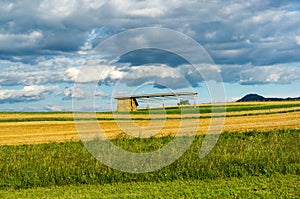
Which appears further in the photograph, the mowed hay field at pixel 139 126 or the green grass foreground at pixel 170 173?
the mowed hay field at pixel 139 126

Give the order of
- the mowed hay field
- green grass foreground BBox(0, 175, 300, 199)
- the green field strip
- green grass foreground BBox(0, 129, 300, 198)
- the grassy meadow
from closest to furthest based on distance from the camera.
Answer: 1. green grass foreground BBox(0, 175, 300, 199)
2. the grassy meadow
3. green grass foreground BBox(0, 129, 300, 198)
4. the green field strip
5. the mowed hay field

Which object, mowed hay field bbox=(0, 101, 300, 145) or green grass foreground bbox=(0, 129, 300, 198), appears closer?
green grass foreground bbox=(0, 129, 300, 198)

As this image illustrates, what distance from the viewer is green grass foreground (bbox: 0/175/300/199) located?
10.9 m

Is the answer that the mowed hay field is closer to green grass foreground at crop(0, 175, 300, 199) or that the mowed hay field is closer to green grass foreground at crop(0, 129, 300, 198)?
green grass foreground at crop(0, 129, 300, 198)

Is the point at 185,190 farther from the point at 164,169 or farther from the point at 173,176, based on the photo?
the point at 164,169

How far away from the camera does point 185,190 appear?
11.3m

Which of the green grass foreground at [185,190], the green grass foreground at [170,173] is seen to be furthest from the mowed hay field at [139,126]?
the green grass foreground at [185,190]

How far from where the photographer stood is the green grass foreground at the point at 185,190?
35.7 feet

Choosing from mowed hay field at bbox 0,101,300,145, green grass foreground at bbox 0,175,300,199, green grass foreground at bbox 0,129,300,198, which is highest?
mowed hay field at bbox 0,101,300,145

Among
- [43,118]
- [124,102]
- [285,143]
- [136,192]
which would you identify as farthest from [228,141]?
[43,118]

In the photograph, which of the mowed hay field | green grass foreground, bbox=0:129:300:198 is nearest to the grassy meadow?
green grass foreground, bbox=0:129:300:198

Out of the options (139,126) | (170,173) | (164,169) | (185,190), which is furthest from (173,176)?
(139,126)

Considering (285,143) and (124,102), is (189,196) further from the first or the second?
(124,102)

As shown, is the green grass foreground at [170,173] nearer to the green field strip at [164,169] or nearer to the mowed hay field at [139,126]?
the green field strip at [164,169]
